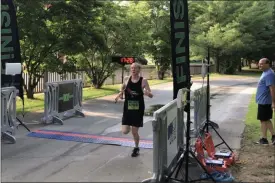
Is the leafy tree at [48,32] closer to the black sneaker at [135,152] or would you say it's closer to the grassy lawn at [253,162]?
the black sneaker at [135,152]

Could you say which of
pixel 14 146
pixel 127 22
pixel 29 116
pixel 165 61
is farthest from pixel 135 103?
pixel 165 61

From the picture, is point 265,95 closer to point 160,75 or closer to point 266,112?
→ point 266,112

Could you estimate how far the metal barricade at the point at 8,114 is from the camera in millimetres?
8172

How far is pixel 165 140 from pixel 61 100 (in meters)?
6.17

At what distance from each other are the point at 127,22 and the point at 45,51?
311 inches

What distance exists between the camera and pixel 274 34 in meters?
46.9

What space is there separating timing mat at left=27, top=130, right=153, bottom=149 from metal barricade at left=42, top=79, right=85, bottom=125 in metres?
1.12

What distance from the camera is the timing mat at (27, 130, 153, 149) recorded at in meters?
8.23


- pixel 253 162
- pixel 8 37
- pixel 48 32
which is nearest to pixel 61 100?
pixel 8 37

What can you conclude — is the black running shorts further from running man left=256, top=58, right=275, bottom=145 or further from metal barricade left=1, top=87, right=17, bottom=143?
metal barricade left=1, top=87, right=17, bottom=143

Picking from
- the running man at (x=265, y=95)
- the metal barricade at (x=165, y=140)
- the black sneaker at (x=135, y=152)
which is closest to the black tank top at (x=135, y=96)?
the black sneaker at (x=135, y=152)

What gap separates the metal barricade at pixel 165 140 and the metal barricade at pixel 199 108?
1689 millimetres

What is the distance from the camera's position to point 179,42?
6168 millimetres

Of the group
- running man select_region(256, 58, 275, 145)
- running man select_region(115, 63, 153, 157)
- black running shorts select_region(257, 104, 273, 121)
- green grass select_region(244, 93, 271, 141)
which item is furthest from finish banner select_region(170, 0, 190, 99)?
green grass select_region(244, 93, 271, 141)
